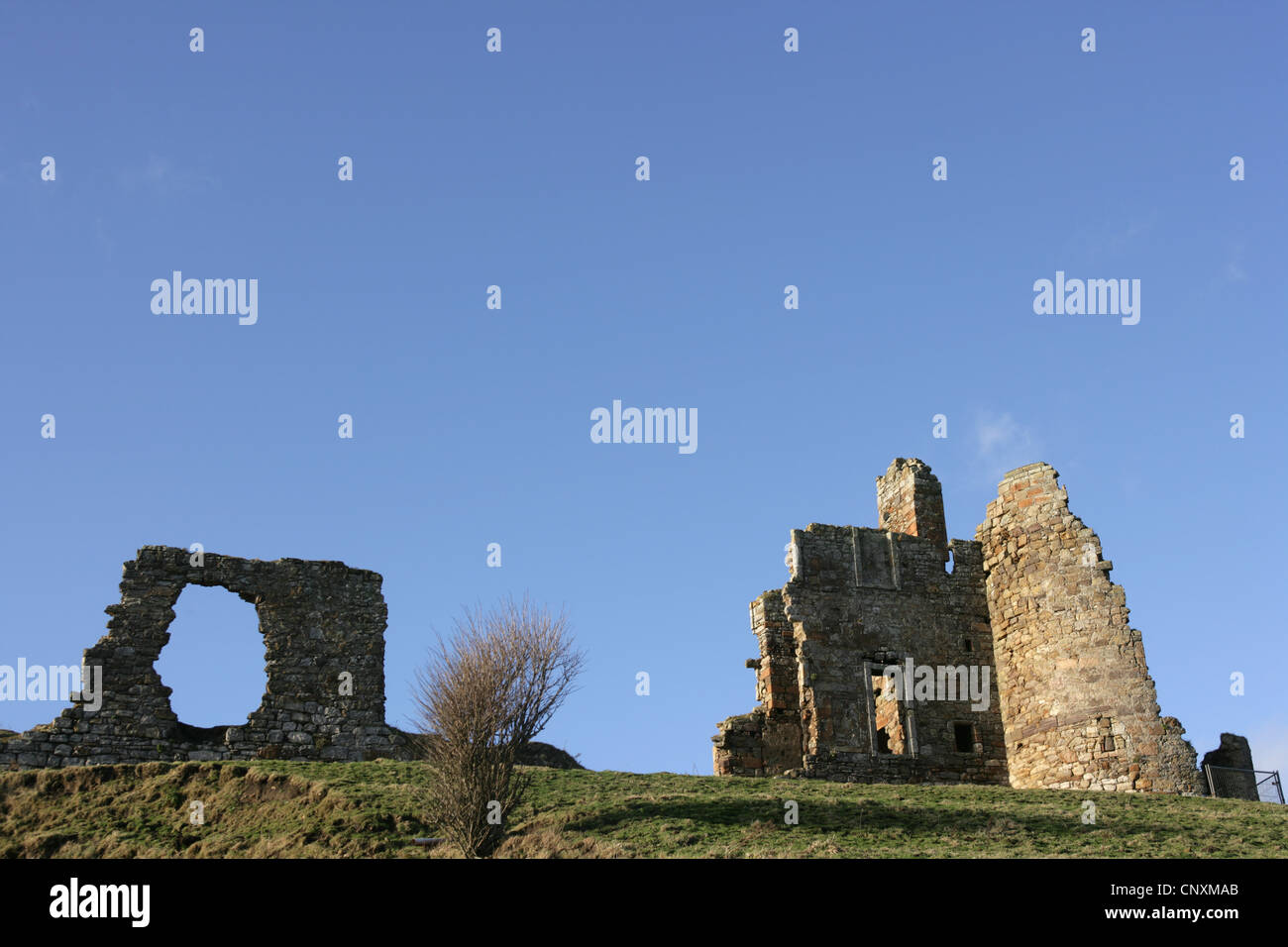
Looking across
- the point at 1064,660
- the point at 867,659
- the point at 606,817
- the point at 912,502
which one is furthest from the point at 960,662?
the point at 606,817

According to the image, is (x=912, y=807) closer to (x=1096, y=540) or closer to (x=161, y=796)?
(x=1096, y=540)

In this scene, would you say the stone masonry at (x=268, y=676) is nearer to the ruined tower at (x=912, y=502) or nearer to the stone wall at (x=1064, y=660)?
the ruined tower at (x=912, y=502)

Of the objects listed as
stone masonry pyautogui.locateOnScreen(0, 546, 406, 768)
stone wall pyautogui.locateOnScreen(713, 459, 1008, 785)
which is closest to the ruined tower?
stone wall pyautogui.locateOnScreen(713, 459, 1008, 785)

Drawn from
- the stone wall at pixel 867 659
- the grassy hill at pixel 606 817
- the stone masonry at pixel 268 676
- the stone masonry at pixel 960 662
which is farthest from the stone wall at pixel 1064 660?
the stone masonry at pixel 268 676

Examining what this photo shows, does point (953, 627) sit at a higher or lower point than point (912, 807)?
higher

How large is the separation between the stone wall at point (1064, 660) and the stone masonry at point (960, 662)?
27 millimetres

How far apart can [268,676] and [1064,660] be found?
15868 mm

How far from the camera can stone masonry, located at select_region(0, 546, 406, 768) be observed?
2520cm

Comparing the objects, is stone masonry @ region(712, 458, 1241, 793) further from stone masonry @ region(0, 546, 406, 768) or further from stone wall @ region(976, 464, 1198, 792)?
stone masonry @ region(0, 546, 406, 768)

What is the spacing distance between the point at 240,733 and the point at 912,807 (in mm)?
12839

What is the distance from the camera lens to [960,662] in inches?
1150

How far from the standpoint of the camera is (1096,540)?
27.6m
